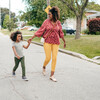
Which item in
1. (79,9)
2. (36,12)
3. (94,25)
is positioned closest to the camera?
(79,9)

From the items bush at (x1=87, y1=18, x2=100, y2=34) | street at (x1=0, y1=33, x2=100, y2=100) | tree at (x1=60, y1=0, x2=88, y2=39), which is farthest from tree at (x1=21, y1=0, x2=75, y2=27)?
street at (x1=0, y1=33, x2=100, y2=100)

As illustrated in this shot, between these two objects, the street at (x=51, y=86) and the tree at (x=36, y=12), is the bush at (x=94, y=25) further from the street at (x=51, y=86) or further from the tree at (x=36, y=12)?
the street at (x=51, y=86)

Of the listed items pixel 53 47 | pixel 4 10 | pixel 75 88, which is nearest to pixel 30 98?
pixel 75 88

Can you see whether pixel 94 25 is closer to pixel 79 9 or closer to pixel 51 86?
pixel 79 9

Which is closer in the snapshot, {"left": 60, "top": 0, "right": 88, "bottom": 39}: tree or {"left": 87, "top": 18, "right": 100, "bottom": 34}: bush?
{"left": 60, "top": 0, "right": 88, "bottom": 39}: tree

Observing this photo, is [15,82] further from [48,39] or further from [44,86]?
[48,39]

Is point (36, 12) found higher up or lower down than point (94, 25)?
higher up

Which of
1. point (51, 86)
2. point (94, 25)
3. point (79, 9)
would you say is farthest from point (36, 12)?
point (51, 86)

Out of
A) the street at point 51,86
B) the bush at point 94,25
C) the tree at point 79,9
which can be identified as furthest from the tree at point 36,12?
the street at point 51,86

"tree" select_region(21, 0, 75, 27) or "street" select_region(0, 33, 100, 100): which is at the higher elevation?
"tree" select_region(21, 0, 75, 27)

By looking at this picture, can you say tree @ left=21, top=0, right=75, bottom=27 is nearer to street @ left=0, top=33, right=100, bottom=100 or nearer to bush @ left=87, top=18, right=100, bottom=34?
bush @ left=87, top=18, right=100, bottom=34

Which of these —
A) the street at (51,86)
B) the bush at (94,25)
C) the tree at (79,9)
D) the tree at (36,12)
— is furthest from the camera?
the bush at (94,25)

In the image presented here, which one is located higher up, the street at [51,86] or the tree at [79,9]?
the tree at [79,9]

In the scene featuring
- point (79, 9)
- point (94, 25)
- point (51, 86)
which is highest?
point (79, 9)
